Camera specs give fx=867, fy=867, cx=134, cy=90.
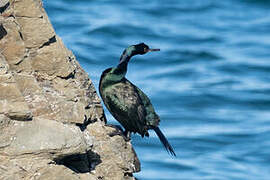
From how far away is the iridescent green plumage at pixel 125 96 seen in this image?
10.2 metres

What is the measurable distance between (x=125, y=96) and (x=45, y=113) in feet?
10.1

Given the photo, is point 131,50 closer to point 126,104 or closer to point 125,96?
point 125,96

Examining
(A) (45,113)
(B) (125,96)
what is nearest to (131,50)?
(B) (125,96)

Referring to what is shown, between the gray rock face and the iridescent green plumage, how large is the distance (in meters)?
1.46

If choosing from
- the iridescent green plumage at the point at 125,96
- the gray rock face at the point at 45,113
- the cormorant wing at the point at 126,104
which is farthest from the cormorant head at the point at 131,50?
A: the gray rock face at the point at 45,113

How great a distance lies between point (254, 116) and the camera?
26.3 metres

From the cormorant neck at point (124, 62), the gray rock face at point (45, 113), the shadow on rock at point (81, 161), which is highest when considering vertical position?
the cormorant neck at point (124, 62)

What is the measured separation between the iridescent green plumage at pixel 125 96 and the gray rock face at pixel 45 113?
4.80 ft

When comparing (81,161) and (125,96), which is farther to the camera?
(125,96)

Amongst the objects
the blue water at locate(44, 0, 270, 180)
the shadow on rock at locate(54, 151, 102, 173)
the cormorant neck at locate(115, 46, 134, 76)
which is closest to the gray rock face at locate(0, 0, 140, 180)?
the shadow on rock at locate(54, 151, 102, 173)

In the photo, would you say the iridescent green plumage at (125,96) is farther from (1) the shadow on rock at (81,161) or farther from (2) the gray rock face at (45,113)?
(1) the shadow on rock at (81,161)

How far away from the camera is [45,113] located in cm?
729

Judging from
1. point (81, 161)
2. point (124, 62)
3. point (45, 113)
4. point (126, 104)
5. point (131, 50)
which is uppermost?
point (131, 50)

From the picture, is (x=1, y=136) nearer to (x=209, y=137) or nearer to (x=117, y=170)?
(x=117, y=170)
